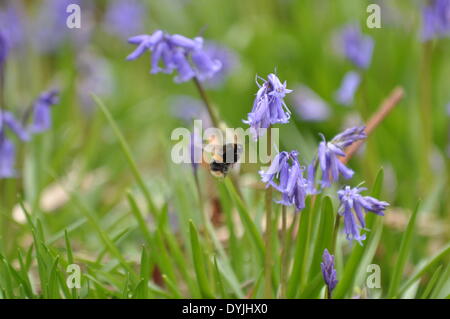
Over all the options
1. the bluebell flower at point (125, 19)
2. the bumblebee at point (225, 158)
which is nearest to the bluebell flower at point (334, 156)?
the bumblebee at point (225, 158)

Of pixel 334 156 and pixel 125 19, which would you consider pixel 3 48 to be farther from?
pixel 125 19

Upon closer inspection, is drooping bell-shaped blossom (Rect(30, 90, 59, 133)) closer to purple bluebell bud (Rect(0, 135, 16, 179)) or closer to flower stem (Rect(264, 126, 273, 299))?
purple bluebell bud (Rect(0, 135, 16, 179))

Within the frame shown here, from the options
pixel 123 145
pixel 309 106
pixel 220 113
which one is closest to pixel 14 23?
pixel 220 113

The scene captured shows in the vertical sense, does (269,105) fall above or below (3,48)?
below

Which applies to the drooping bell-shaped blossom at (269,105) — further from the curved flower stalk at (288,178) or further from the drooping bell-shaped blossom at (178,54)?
the drooping bell-shaped blossom at (178,54)

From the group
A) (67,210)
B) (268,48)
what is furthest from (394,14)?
(67,210)
